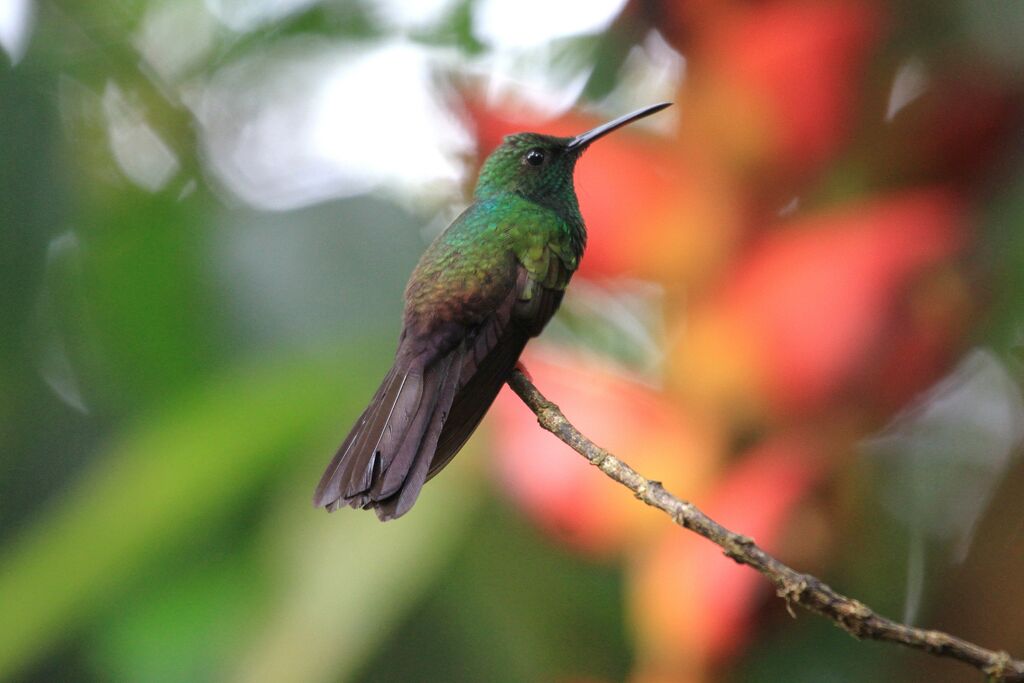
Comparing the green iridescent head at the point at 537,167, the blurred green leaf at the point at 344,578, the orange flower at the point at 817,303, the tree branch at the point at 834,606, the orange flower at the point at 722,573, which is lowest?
the tree branch at the point at 834,606

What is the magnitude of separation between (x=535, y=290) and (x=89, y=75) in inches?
45.2

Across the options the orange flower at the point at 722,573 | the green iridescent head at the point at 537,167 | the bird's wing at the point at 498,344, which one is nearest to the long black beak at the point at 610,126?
the green iridescent head at the point at 537,167

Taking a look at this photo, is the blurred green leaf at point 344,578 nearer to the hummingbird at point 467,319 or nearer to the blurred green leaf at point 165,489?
the blurred green leaf at point 165,489

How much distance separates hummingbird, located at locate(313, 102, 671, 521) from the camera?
594 mm

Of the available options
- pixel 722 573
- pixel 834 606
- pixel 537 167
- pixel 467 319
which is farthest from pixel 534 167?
pixel 834 606

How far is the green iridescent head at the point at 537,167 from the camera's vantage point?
3.14 ft

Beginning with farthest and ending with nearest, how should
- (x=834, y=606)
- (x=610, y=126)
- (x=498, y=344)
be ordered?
(x=610, y=126)
(x=498, y=344)
(x=834, y=606)

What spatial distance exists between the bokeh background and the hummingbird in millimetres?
141

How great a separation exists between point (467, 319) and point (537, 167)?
0.87ft

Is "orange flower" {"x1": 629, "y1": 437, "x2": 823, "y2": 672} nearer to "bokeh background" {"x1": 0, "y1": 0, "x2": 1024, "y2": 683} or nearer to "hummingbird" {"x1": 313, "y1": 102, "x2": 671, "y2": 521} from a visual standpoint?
"bokeh background" {"x1": 0, "y1": 0, "x2": 1024, "y2": 683}

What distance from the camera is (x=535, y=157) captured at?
3.22 feet

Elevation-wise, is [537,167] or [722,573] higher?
[537,167]

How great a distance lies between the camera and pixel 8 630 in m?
1.05

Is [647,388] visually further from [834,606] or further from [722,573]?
[834,606]
